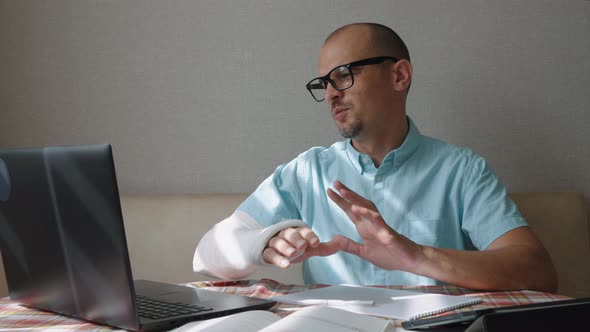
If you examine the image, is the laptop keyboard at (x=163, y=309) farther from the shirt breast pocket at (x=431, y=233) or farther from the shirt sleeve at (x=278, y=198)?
the shirt breast pocket at (x=431, y=233)

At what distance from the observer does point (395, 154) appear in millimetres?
1723

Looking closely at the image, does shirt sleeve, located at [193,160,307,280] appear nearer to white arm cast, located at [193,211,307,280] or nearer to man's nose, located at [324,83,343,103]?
white arm cast, located at [193,211,307,280]

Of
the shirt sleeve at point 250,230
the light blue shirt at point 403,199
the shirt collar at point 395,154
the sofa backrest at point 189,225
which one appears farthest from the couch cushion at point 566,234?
the shirt sleeve at point 250,230

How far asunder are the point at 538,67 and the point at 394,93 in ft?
1.70

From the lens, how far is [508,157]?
207 centimetres

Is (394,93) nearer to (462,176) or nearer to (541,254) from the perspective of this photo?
(462,176)

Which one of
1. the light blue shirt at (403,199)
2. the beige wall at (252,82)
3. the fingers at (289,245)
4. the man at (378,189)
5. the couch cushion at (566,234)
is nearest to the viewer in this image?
the fingers at (289,245)

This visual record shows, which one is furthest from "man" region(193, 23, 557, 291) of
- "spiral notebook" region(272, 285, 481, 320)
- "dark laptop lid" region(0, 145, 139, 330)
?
"dark laptop lid" region(0, 145, 139, 330)

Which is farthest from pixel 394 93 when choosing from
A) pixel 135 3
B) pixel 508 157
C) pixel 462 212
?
pixel 135 3

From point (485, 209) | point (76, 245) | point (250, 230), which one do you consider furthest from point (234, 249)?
point (485, 209)

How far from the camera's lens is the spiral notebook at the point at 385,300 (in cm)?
105

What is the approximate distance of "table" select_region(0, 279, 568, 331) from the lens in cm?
103

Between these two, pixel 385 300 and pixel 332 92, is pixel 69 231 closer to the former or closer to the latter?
pixel 385 300

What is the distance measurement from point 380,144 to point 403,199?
0.53 ft
